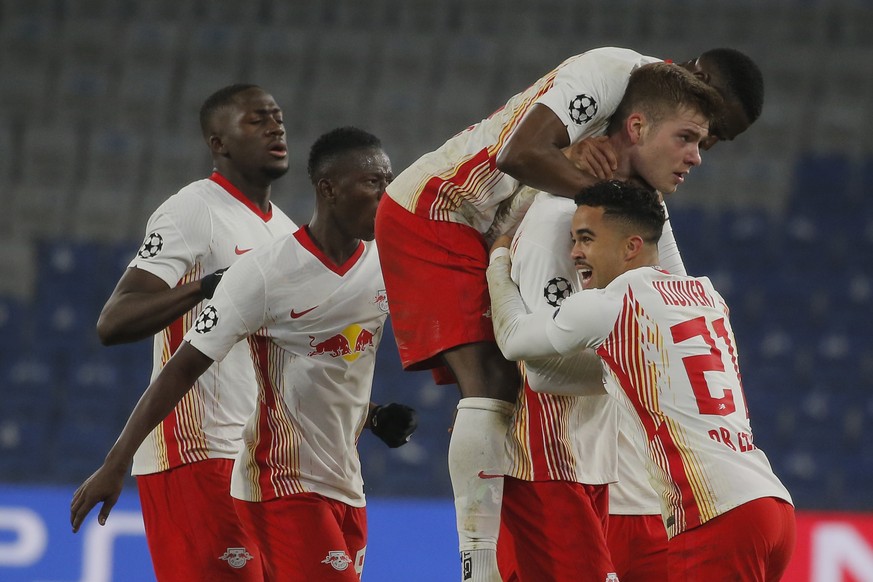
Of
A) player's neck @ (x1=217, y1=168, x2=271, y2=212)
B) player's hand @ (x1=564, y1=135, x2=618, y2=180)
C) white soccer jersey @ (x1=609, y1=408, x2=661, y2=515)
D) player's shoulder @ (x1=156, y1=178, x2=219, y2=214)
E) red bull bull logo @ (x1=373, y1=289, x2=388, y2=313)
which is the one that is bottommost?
white soccer jersey @ (x1=609, y1=408, x2=661, y2=515)

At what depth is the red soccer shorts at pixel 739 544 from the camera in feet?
9.83

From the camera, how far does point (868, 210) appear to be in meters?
10.1

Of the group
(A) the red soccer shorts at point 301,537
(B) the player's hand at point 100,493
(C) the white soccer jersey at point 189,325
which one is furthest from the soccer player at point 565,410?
(C) the white soccer jersey at point 189,325

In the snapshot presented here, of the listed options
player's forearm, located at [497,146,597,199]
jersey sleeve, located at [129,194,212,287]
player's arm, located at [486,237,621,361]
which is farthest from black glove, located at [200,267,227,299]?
player's forearm, located at [497,146,597,199]

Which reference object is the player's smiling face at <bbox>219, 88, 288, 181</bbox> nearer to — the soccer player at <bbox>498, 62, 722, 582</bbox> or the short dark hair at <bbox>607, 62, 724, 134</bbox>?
the soccer player at <bbox>498, 62, 722, 582</bbox>

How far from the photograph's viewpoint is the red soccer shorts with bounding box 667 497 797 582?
300 cm

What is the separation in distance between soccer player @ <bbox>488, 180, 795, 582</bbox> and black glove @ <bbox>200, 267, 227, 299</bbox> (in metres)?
1.21

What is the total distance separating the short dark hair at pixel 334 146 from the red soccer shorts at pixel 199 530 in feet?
3.38

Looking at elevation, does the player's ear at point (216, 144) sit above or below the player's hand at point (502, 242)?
above

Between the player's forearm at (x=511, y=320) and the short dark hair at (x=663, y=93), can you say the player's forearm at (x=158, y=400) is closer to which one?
the player's forearm at (x=511, y=320)

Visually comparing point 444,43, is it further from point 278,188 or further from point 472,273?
point 472,273

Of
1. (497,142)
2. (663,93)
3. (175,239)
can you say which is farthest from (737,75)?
(175,239)

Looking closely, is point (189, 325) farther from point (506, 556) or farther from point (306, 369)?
point (506, 556)

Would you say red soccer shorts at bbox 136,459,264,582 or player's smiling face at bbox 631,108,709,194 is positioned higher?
player's smiling face at bbox 631,108,709,194
